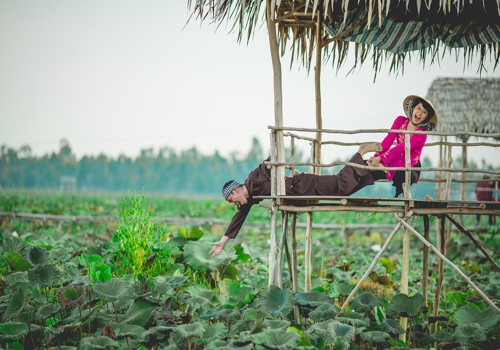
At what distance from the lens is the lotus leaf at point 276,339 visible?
367 centimetres

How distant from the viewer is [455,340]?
442 centimetres

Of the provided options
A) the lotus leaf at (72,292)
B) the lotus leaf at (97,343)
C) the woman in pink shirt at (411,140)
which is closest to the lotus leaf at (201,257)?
the lotus leaf at (72,292)

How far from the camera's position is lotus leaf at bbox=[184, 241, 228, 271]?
659cm

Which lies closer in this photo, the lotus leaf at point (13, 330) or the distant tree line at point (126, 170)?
the lotus leaf at point (13, 330)

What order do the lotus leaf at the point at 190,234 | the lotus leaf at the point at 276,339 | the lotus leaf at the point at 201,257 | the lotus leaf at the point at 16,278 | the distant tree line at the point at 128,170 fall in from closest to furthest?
1. the lotus leaf at the point at 276,339
2. the lotus leaf at the point at 16,278
3. the lotus leaf at the point at 201,257
4. the lotus leaf at the point at 190,234
5. the distant tree line at the point at 128,170

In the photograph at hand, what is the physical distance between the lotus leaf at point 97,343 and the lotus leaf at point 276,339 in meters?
0.95

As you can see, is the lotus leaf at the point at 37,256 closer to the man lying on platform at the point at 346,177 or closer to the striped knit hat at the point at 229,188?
the man lying on platform at the point at 346,177

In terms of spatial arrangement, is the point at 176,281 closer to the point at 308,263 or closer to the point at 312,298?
the point at 312,298

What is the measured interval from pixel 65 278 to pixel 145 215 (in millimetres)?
1038

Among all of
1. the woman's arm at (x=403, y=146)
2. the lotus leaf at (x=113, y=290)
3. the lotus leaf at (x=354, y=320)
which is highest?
the woman's arm at (x=403, y=146)

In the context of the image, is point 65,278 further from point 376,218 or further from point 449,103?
point 376,218

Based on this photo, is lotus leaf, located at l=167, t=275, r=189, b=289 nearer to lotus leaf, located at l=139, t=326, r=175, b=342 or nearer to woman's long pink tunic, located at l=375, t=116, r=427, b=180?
lotus leaf, located at l=139, t=326, r=175, b=342

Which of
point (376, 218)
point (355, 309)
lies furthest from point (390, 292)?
point (376, 218)

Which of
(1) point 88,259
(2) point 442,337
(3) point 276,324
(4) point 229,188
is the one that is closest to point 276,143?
(4) point 229,188
